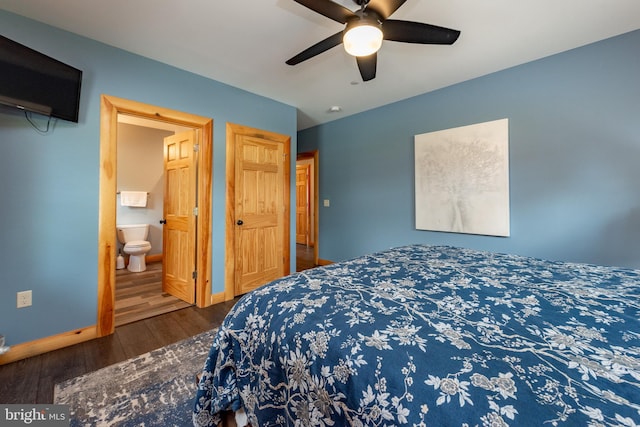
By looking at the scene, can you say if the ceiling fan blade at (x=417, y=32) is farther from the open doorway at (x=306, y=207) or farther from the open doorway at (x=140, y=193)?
the open doorway at (x=306, y=207)

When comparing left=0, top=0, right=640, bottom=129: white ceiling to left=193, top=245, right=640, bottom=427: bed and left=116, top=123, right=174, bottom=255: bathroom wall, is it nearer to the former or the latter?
left=193, top=245, right=640, bottom=427: bed

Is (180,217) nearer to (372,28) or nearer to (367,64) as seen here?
(367,64)

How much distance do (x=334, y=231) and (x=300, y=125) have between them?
1949mm

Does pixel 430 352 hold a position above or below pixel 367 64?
below

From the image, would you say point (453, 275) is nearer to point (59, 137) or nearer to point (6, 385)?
point (6, 385)

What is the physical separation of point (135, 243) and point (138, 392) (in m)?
3.13

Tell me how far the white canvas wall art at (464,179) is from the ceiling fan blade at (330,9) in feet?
6.59

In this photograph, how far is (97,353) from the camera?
1.94 m

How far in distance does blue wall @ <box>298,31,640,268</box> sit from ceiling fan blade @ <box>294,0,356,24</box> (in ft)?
6.66

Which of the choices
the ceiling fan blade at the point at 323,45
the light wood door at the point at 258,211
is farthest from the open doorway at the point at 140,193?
→ the ceiling fan blade at the point at 323,45

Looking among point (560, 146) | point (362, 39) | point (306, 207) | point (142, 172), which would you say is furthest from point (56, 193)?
point (306, 207)

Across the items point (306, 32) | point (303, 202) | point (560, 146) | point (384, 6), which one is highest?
point (306, 32)

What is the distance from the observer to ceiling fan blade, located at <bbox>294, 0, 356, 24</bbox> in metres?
1.41

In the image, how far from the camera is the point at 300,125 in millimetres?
4527
